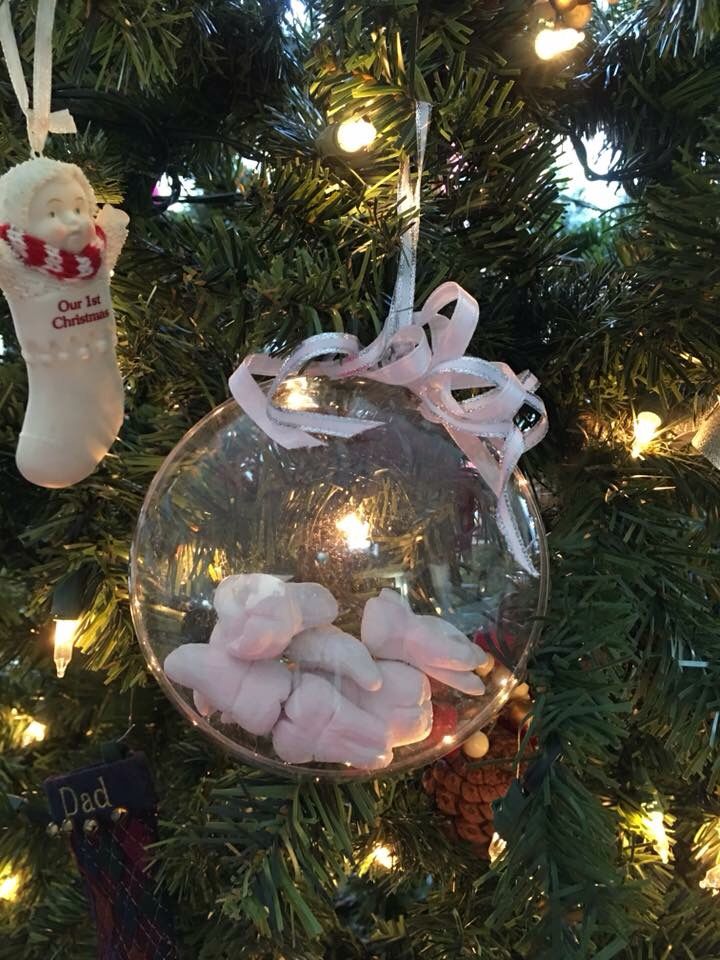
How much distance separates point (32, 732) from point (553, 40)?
69 centimetres

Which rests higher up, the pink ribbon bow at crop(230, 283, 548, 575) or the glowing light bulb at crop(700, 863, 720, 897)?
the pink ribbon bow at crop(230, 283, 548, 575)

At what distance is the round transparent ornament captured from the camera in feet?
1.25

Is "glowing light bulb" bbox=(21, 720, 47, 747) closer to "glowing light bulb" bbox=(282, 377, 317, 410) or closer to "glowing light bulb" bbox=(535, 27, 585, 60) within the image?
"glowing light bulb" bbox=(282, 377, 317, 410)

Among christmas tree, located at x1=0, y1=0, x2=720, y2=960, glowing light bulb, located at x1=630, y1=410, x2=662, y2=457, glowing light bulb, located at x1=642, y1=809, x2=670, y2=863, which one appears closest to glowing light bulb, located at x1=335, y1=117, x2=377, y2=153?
christmas tree, located at x1=0, y1=0, x2=720, y2=960

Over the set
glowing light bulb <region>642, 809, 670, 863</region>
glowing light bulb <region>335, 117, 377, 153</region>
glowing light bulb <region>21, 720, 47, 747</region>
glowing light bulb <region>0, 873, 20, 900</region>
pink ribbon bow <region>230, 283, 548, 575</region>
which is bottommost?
glowing light bulb <region>0, 873, 20, 900</region>

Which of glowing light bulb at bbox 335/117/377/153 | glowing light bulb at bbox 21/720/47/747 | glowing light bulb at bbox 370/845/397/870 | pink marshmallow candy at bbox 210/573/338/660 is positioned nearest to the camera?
pink marshmallow candy at bbox 210/573/338/660

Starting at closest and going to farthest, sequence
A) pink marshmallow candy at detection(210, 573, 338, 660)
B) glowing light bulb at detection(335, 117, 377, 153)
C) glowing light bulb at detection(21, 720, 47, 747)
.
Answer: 1. pink marshmallow candy at detection(210, 573, 338, 660)
2. glowing light bulb at detection(335, 117, 377, 153)
3. glowing light bulb at detection(21, 720, 47, 747)

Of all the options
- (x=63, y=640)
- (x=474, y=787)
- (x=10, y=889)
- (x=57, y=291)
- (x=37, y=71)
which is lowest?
(x=10, y=889)

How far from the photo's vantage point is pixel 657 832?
0.53m

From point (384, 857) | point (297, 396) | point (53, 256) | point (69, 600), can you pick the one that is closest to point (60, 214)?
point (53, 256)

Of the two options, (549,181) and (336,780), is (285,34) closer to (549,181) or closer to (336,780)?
(549,181)

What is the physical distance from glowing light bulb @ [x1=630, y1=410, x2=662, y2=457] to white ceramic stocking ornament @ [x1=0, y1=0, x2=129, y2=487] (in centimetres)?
30

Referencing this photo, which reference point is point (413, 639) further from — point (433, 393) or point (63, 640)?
point (63, 640)

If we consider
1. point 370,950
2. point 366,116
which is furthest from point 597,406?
point 370,950
